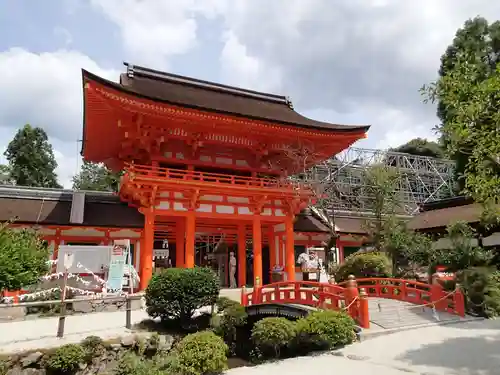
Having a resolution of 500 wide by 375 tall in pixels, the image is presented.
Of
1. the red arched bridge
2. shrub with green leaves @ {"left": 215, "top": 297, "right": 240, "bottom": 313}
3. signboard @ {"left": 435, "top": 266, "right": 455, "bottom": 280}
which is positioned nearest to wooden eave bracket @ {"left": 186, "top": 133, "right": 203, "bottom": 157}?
the red arched bridge

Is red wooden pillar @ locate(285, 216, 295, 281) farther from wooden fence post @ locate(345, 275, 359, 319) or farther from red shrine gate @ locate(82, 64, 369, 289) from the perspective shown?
wooden fence post @ locate(345, 275, 359, 319)

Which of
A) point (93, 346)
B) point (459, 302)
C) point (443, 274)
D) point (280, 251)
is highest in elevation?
point (280, 251)

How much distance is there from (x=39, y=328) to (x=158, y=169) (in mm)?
8219

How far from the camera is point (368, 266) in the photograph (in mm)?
16344

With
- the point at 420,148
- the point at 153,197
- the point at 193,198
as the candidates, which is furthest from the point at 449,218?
the point at 420,148

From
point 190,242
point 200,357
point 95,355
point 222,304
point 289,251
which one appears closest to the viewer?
point 200,357

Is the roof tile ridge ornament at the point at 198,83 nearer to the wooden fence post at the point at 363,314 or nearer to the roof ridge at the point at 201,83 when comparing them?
the roof ridge at the point at 201,83

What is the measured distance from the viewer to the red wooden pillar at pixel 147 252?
52.9ft

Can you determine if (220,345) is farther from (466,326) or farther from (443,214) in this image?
(443,214)

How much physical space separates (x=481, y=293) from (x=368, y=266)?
431 centimetres

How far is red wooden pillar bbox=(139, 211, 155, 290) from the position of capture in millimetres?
16109

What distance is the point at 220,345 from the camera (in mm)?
9031

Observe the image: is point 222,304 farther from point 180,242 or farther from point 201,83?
point 201,83

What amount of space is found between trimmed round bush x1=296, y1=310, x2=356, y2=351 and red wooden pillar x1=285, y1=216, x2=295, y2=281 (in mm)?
8327
